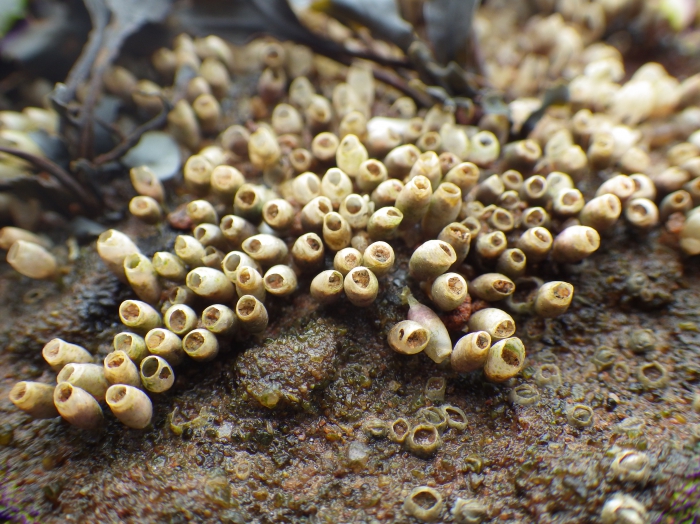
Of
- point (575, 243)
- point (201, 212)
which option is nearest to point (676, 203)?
point (575, 243)

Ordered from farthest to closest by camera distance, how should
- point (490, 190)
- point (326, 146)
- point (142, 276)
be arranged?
1. point (326, 146)
2. point (490, 190)
3. point (142, 276)

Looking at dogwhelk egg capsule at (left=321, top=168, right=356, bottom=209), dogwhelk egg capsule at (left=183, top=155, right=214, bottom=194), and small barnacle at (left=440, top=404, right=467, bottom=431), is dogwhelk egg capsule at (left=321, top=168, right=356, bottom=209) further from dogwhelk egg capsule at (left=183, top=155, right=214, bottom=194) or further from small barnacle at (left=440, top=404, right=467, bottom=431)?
small barnacle at (left=440, top=404, right=467, bottom=431)

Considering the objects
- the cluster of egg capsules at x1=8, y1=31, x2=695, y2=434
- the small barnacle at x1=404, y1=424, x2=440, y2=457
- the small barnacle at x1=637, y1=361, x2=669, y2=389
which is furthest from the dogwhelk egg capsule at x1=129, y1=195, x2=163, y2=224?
the small barnacle at x1=637, y1=361, x2=669, y2=389

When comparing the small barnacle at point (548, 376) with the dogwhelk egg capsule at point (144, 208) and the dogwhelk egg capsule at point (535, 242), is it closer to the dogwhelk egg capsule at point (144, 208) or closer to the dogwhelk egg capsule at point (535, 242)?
the dogwhelk egg capsule at point (535, 242)

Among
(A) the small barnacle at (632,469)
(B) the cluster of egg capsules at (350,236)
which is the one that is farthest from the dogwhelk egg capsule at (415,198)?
(A) the small barnacle at (632,469)

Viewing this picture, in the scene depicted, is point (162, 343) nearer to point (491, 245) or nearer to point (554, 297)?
point (491, 245)

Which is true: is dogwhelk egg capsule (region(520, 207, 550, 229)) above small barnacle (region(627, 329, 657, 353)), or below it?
above
